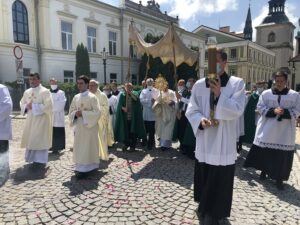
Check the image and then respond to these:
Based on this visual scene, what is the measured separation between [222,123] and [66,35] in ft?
74.1

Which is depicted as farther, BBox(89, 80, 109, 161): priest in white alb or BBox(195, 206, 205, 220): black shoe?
BBox(89, 80, 109, 161): priest in white alb

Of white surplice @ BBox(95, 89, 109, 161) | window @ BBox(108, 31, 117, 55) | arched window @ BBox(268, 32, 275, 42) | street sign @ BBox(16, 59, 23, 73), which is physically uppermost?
arched window @ BBox(268, 32, 275, 42)

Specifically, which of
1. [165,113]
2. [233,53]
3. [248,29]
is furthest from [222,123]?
[248,29]

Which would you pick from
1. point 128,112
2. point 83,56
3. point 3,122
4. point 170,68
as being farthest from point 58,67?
point 3,122

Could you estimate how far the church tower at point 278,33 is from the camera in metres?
66.9

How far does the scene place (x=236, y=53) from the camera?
51.1m

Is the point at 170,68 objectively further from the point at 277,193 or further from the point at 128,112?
the point at 277,193

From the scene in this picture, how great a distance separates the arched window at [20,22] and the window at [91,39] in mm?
5544

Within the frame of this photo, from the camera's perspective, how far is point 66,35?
2389 centimetres

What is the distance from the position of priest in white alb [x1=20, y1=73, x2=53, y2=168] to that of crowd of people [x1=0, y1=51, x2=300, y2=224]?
0.02 metres

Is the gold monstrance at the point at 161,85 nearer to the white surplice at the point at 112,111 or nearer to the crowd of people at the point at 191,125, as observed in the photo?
the crowd of people at the point at 191,125

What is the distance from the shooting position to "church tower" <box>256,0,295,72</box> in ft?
219

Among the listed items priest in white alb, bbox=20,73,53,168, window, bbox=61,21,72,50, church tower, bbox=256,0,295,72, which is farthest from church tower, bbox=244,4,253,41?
priest in white alb, bbox=20,73,53,168

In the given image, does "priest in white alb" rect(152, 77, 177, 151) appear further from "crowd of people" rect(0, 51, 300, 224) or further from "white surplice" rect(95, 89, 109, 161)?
"white surplice" rect(95, 89, 109, 161)
